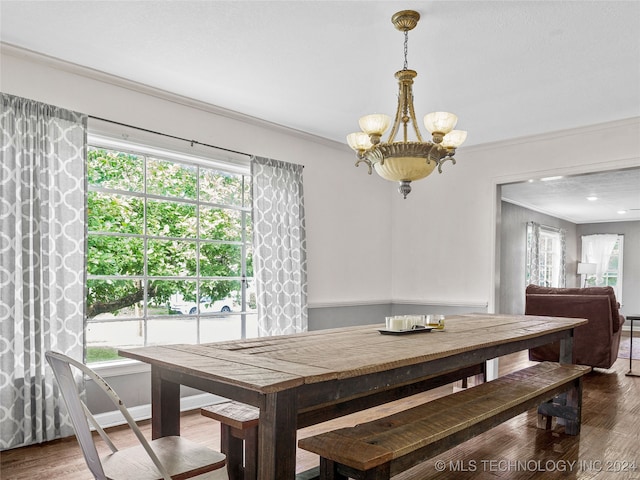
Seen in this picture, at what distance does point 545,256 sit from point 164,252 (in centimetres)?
832

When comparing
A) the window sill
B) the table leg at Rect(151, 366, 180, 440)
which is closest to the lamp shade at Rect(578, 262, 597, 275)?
the window sill

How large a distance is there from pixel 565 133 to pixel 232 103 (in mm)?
3112

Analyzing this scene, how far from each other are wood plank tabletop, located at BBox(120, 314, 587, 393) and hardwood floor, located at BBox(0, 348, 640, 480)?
741 mm

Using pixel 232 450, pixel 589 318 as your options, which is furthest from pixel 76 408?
pixel 589 318

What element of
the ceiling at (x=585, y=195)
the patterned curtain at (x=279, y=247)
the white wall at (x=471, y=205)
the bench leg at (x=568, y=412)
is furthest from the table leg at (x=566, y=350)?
the ceiling at (x=585, y=195)

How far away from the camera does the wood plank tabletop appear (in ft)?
5.42

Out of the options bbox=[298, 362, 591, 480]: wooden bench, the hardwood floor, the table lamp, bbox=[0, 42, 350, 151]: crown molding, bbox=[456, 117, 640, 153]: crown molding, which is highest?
bbox=[0, 42, 350, 151]: crown molding

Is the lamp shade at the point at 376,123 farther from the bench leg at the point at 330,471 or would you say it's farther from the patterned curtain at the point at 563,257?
the patterned curtain at the point at 563,257

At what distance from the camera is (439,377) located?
3.28m

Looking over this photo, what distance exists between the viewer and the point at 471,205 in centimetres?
537

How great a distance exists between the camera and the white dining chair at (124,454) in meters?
1.55

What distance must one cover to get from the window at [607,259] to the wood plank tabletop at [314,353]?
9.34 m

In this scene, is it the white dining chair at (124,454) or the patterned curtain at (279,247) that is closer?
the white dining chair at (124,454)

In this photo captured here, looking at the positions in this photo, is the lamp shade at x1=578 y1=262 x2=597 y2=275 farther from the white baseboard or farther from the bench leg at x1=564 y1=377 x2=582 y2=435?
the white baseboard
